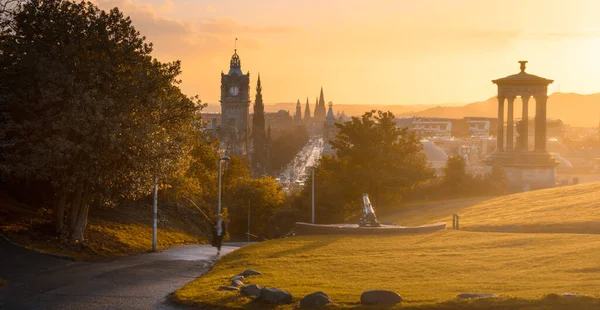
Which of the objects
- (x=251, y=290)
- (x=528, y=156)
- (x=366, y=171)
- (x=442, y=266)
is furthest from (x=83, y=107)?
(x=528, y=156)

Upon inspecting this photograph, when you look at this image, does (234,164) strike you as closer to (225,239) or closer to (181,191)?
(225,239)

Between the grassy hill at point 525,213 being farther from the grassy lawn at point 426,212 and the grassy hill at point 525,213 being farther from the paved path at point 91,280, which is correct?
the paved path at point 91,280

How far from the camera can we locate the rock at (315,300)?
21.5 metres

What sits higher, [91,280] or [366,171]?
[366,171]

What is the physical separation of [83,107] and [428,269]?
47.9 feet

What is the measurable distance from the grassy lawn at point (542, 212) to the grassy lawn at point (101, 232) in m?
16.6

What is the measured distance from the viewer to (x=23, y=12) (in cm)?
3547

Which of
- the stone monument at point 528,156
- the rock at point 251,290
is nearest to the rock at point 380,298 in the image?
the rock at point 251,290

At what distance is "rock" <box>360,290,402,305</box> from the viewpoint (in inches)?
835

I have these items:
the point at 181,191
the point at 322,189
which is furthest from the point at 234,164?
the point at 181,191

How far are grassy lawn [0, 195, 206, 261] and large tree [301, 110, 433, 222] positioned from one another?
1536 cm

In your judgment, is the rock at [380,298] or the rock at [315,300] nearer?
the rock at [380,298]

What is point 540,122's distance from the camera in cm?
7762

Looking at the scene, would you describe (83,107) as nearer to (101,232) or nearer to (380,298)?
(101,232)
